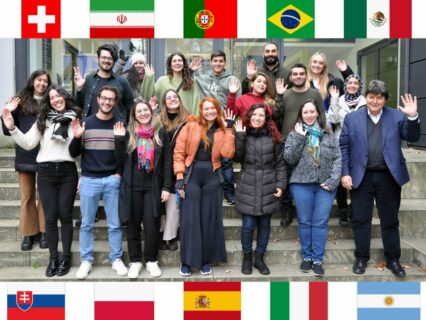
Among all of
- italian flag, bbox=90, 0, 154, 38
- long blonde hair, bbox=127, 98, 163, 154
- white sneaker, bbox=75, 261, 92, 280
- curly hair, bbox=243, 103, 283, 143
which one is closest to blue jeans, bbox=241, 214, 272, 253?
Result: curly hair, bbox=243, 103, 283, 143

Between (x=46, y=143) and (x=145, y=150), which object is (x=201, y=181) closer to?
(x=145, y=150)

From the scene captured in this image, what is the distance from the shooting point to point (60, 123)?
168 inches

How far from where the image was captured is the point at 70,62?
8.64 metres

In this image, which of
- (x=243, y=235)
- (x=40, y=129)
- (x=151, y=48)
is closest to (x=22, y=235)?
(x=40, y=129)

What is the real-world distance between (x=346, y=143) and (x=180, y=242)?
6.20ft

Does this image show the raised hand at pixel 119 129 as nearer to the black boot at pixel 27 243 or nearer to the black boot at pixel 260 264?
the black boot at pixel 27 243

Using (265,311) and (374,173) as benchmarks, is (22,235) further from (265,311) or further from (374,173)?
(374,173)

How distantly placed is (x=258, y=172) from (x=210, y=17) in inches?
60.5

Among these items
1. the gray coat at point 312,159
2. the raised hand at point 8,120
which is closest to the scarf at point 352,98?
the gray coat at point 312,159

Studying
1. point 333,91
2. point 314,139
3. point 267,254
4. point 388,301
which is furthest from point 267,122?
point 388,301

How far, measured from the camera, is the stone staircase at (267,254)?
4301 mm

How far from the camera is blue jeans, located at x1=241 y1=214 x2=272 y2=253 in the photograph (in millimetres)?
4340

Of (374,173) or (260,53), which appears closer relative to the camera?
(374,173)

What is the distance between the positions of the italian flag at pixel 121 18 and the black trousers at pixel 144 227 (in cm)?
153
